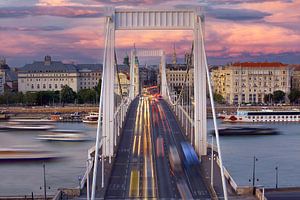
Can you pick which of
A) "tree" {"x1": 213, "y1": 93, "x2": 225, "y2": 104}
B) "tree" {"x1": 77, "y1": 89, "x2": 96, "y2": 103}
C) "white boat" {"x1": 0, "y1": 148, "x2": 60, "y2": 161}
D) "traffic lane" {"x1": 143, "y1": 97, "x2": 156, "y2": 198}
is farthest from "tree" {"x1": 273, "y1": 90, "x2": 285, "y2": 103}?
"white boat" {"x1": 0, "y1": 148, "x2": 60, "y2": 161}

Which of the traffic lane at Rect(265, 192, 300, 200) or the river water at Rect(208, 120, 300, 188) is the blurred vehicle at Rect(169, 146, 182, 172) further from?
the traffic lane at Rect(265, 192, 300, 200)

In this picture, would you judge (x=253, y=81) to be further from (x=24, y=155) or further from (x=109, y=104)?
(x=109, y=104)

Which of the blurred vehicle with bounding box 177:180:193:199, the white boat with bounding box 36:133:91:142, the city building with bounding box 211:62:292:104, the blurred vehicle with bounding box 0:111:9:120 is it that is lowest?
the white boat with bounding box 36:133:91:142

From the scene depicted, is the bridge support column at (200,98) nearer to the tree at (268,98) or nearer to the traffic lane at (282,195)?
the traffic lane at (282,195)

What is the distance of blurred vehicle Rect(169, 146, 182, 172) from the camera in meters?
12.3

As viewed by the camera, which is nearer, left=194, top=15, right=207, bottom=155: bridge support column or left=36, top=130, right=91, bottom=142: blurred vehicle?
left=194, top=15, right=207, bottom=155: bridge support column

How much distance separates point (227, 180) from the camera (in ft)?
35.2

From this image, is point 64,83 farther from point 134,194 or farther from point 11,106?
point 134,194

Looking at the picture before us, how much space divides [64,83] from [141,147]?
36.8 m

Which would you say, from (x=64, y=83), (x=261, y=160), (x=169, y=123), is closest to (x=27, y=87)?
(x=64, y=83)

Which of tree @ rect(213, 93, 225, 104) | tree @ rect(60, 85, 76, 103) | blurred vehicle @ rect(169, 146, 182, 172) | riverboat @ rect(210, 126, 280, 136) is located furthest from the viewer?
tree @ rect(60, 85, 76, 103)

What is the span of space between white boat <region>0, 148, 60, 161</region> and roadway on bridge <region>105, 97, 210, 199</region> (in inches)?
93.2

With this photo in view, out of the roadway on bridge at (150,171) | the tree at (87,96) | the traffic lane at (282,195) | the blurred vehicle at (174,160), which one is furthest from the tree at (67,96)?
the traffic lane at (282,195)

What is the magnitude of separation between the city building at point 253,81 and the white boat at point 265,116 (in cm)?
806
